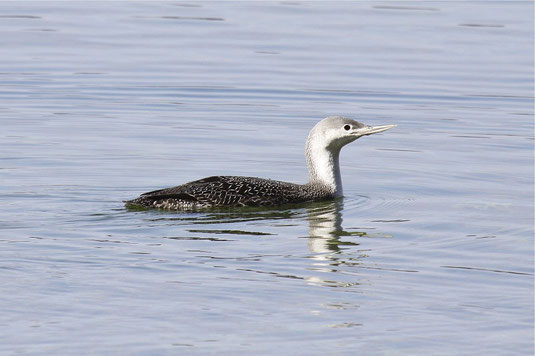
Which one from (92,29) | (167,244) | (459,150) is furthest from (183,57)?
(167,244)

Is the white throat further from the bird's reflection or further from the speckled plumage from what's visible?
the speckled plumage

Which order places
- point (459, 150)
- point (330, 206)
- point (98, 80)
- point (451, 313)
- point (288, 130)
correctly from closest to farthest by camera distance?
point (451, 313) < point (330, 206) < point (459, 150) < point (288, 130) < point (98, 80)

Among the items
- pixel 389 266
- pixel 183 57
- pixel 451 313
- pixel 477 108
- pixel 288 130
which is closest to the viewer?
pixel 451 313

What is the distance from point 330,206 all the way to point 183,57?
10.3 m

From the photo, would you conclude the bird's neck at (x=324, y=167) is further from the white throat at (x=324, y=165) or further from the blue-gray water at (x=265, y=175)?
the blue-gray water at (x=265, y=175)

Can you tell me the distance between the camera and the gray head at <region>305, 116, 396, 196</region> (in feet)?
46.1

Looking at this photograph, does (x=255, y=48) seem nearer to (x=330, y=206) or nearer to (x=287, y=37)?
(x=287, y=37)

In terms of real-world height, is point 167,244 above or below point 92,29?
below

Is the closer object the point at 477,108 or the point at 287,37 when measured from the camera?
the point at 477,108

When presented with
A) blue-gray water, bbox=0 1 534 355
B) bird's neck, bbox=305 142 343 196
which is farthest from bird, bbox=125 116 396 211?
blue-gray water, bbox=0 1 534 355

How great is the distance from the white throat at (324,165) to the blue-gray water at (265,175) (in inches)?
13.8

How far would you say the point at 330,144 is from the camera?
14.2 m

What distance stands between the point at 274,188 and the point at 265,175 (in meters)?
1.86

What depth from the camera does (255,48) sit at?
24359 mm
